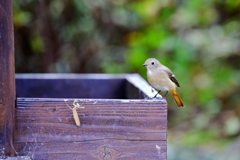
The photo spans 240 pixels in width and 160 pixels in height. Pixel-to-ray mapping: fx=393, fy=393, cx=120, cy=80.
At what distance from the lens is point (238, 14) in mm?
6773

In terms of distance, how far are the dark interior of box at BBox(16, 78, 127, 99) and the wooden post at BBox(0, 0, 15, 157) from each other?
1.47m

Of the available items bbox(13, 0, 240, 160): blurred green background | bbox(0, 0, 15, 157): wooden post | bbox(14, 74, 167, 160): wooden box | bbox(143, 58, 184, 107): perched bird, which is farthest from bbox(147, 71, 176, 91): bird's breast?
bbox(13, 0, 240, 160): blurred green background

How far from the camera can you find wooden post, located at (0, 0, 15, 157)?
1.88 meters

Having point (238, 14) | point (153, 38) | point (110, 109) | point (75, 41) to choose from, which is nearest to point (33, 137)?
point (110, 109)

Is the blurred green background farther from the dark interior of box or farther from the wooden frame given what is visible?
the wooden frame

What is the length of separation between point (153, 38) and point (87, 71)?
1.31 m

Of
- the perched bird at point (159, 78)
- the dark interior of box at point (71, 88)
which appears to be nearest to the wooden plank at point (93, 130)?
the perched bird at point (159, 78)

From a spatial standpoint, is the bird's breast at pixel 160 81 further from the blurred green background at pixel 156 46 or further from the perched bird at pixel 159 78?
the blurred green background at pixel 156 46

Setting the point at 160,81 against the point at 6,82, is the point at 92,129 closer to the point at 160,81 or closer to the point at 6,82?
the point at 6,82

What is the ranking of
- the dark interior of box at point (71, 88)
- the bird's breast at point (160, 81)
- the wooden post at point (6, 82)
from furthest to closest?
the dark interior of box at point (71, 88), the bird's breast at point (160, 81), the wooden post at point (6, 82)

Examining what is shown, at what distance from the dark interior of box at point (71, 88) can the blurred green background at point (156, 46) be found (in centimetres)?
235

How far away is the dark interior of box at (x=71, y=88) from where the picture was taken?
3370 mm

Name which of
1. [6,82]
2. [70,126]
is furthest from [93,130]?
[6,82]

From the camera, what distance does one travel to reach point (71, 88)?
3.44 m
